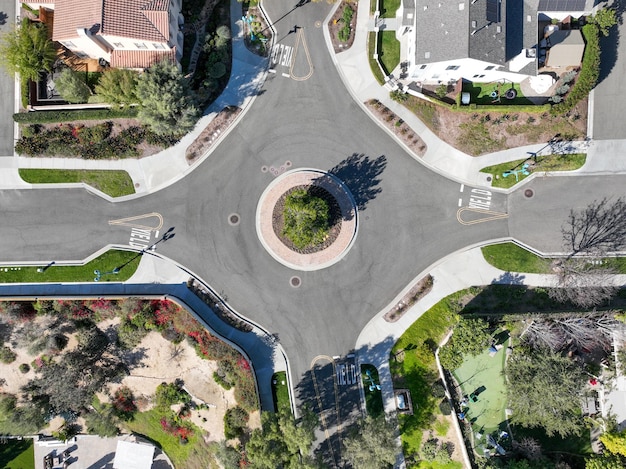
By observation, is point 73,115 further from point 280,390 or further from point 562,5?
point 562,5

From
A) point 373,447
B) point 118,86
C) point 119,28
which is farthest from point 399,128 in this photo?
point 373,447

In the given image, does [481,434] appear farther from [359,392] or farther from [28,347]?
[28,347]

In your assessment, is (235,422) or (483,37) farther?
(235,422)

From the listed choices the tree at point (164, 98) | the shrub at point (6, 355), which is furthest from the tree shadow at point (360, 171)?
the shrub at point (6, 355)

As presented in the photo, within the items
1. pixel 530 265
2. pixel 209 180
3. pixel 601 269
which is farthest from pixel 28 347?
pixel 601 269

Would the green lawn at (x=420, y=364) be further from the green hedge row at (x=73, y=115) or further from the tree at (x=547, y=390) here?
the green hedge row at (x=73, y=115)

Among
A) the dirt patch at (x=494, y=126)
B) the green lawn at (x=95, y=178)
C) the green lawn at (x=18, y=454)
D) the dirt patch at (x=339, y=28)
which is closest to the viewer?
the dirt patch at (x=494, y=126)

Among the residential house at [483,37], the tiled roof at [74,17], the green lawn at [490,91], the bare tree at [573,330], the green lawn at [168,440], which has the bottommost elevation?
the green lawn at [168,440]
